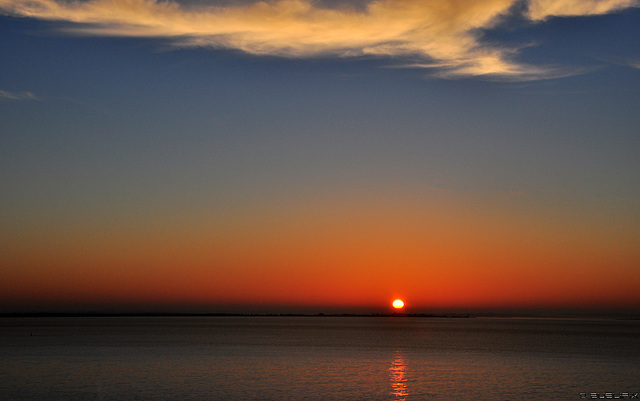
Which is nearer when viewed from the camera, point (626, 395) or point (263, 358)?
point (626, 395)

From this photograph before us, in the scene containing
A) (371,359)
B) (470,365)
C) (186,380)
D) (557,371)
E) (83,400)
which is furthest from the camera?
(371,359)

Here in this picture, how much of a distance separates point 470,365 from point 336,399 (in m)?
26.8

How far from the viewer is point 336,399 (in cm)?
3950

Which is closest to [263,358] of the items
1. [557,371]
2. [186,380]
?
[186,380]

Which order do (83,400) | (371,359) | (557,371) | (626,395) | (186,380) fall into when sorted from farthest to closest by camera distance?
(371,359) < (557,371) < (186,380) < (626,395) < (83,400)

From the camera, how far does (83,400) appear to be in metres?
38.4

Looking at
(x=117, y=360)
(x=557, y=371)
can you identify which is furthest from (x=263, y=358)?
(x=557, y=371)

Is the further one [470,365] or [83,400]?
[470,365]

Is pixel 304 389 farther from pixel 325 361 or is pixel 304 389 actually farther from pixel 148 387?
pixel 325 361

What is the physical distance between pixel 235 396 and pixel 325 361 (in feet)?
84.3

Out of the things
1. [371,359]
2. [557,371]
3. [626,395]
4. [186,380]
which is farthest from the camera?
[371,359]

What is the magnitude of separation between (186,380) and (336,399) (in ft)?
46.5

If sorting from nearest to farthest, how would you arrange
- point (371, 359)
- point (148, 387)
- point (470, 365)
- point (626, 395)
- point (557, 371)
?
point (626, 395), point (148, 387), point (557, 371), point (470, 365), point (371, 359)

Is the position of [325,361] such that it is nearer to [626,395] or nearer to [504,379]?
[504,379]
